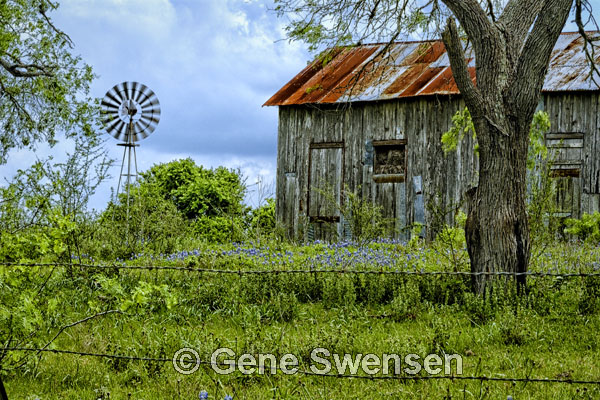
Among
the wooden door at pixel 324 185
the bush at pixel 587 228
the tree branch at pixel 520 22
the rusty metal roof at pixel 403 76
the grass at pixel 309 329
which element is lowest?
the grass at pixel 309 329

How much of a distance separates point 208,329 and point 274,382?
6.13ft

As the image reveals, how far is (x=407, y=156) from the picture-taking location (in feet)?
55.4

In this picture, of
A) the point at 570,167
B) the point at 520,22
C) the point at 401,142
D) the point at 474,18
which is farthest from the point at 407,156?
the point at 474,18

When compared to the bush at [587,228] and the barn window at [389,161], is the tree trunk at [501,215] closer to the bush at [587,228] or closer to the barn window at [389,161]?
the bush at [587,228]

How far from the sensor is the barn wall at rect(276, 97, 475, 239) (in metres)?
16.5

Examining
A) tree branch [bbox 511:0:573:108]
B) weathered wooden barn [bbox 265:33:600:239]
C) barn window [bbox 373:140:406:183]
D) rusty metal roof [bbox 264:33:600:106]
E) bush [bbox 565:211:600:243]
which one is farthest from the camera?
barn window [bbox 373:140:406:183]

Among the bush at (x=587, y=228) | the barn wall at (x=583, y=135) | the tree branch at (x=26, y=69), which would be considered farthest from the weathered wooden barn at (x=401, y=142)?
the tree branch at (x=26, y=69)

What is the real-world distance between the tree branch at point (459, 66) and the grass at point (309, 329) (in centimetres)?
235

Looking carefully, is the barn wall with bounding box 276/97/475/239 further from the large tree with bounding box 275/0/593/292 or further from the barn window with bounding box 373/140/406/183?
the large tree with bounding box 275/0/593/292

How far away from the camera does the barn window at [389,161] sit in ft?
55.8

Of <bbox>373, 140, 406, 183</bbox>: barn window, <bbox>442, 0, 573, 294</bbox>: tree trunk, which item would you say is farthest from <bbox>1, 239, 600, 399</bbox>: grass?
<bbox>373, 140, 406, 183</bbox>: barn window

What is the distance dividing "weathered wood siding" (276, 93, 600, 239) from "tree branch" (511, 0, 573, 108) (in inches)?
288

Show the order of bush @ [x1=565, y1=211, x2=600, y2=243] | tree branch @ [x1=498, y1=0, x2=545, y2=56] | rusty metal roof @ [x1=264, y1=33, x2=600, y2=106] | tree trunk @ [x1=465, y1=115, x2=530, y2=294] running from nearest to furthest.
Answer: tree trunk @ [x1=465, y1=115, x2=530, y2=294] < tree branch @ [x1=498, y1=0, x2=545, y2=56] < bush @ [x1=565, y1=211, x2=600, y2=243] < rusty metal roof @ [x1=264, y1=33, x2=600, y2=106]

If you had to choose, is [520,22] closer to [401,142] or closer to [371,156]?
[401,142]
